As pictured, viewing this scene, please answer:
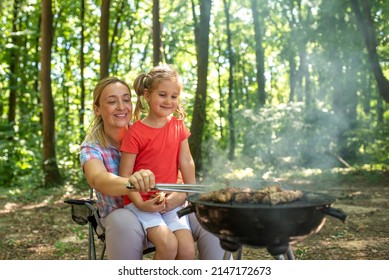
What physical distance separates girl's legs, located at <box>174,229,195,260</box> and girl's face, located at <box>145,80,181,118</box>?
0.47 meters

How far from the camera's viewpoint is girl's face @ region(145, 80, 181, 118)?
195 cm

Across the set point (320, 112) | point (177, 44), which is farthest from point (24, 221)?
point (177, 44)

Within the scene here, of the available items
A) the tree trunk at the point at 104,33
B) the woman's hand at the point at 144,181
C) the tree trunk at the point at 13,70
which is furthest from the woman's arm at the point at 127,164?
the tree trunk at the point at 13,70

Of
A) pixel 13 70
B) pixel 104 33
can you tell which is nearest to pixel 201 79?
pixel 104 33

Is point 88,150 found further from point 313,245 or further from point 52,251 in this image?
point 313,245

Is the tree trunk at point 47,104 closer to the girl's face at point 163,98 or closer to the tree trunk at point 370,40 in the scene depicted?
the tree trunk at point 370,40

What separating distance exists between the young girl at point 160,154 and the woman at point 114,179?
5 centimetres

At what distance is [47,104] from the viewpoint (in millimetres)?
6207

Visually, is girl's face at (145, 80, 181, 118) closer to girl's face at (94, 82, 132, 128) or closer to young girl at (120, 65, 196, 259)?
young girl at (120, 65, 196, 259)

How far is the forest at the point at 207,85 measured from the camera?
600 centimetres

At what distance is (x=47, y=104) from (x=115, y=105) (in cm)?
451

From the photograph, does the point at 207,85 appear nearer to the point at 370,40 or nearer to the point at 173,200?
the point at 370,40

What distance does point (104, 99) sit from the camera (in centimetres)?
200
